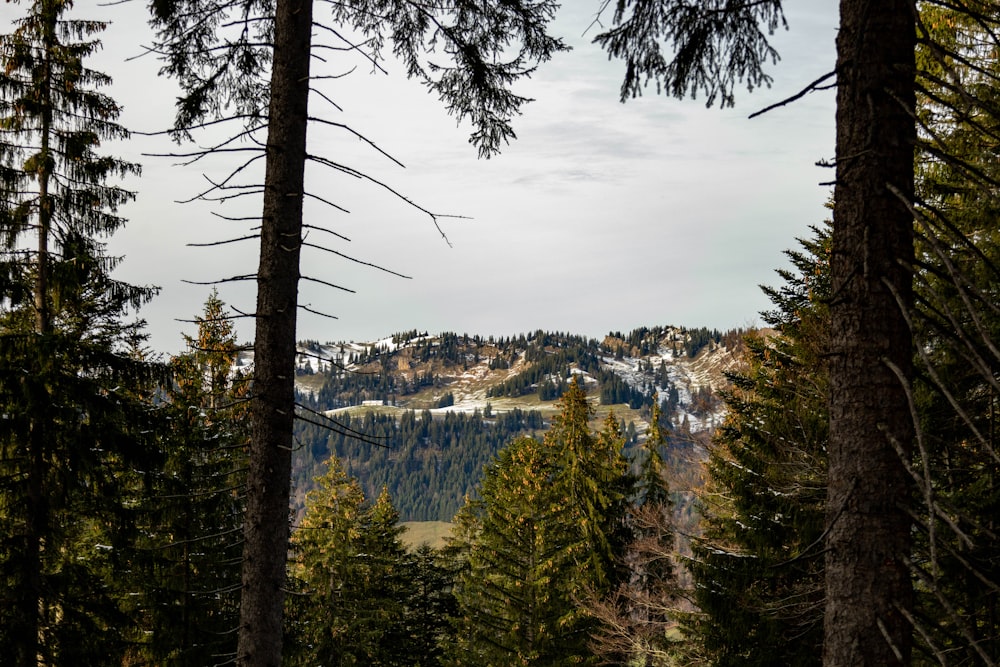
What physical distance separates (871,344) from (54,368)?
1179 centimetres

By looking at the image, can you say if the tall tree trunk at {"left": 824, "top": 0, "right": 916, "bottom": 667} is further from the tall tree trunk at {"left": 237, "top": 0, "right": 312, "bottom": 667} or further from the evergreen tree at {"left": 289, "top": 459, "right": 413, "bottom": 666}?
the evergreen tree at {"left": 289, "top": 459, "right": 413, "bottom": 666}

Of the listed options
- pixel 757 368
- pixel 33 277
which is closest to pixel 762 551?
pixel 757 368

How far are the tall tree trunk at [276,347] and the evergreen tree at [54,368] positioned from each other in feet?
23.2

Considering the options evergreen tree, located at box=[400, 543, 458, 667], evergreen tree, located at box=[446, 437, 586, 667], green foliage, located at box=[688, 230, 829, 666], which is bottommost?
evergreen tree, located at box=[400, 543, 458, 667]

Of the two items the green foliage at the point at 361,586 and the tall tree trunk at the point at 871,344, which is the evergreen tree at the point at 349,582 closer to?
the green foliage at the point at 361,586

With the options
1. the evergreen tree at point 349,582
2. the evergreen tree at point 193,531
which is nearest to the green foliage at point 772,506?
the evergreen tree at point 193,531

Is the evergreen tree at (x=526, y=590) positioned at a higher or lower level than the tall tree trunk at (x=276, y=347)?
lower

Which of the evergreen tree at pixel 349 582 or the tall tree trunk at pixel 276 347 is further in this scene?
the evergreen tree at pixel 349 582

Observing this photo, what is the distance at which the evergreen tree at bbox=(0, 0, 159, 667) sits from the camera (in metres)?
11.1

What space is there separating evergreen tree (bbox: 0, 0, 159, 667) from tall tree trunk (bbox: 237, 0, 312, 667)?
279 inches

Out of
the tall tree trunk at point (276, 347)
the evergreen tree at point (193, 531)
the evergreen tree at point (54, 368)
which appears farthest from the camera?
the evergreen tree at point (193, 531)

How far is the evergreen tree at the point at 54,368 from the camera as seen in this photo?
439 inches

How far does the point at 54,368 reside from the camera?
11.4m

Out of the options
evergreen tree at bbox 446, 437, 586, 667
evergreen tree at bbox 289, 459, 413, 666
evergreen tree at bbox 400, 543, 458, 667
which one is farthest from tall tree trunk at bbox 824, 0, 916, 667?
evergreen tree at bbox 400, 543, 458, 667
